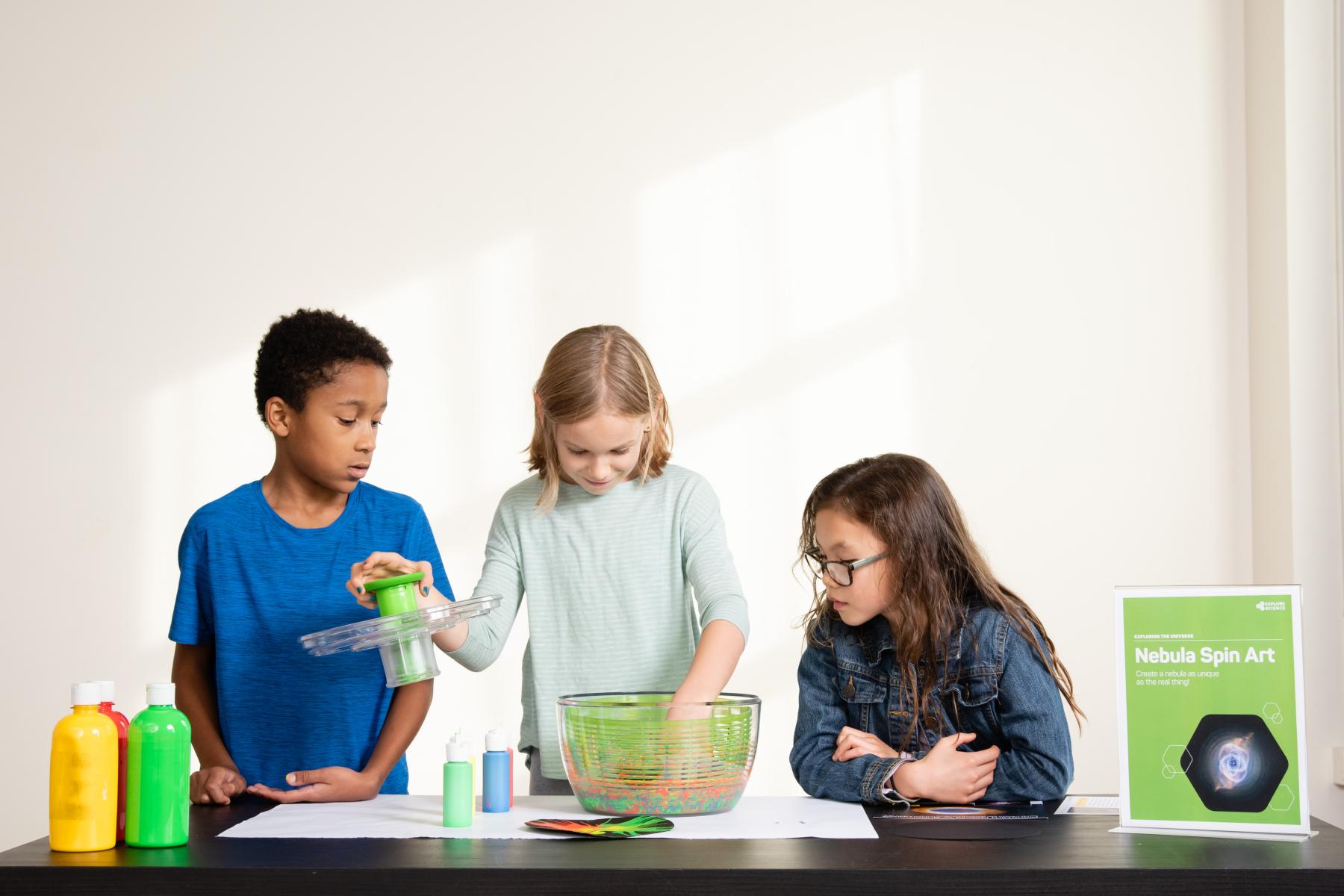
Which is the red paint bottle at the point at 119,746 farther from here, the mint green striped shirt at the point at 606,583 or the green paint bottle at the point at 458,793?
the mint green striped shirt at the point at 606,583

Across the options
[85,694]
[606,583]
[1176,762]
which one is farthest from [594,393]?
[1176,762]

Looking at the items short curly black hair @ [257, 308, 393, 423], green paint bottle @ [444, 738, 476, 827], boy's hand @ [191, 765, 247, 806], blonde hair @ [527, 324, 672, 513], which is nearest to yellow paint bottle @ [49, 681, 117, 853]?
boy's hand @ [191, 765, 247, 806]

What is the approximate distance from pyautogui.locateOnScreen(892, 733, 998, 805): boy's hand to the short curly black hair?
35.9 inches

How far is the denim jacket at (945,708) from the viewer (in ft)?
4.79

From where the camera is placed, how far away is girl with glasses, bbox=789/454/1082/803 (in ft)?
4.78

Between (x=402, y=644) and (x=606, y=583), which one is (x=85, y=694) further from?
(x=606, y=583)

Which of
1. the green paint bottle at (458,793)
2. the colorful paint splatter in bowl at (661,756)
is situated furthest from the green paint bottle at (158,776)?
the colorful paint splatter in bowl at (661,756)

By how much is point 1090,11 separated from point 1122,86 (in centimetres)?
21

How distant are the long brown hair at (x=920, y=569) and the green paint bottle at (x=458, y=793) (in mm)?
543

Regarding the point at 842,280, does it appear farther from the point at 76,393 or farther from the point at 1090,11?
the point at 76,393

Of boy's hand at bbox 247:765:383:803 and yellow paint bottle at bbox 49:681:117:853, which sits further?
boy's hand at bbox 247:765:383:803

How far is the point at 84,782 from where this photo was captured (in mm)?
1215

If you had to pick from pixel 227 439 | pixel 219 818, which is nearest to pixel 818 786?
pixel 219 818

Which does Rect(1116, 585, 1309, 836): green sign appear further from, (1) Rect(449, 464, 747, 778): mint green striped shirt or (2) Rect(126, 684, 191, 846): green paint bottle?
(2) Rect(126, 684, 191, 846): green paint bottle
